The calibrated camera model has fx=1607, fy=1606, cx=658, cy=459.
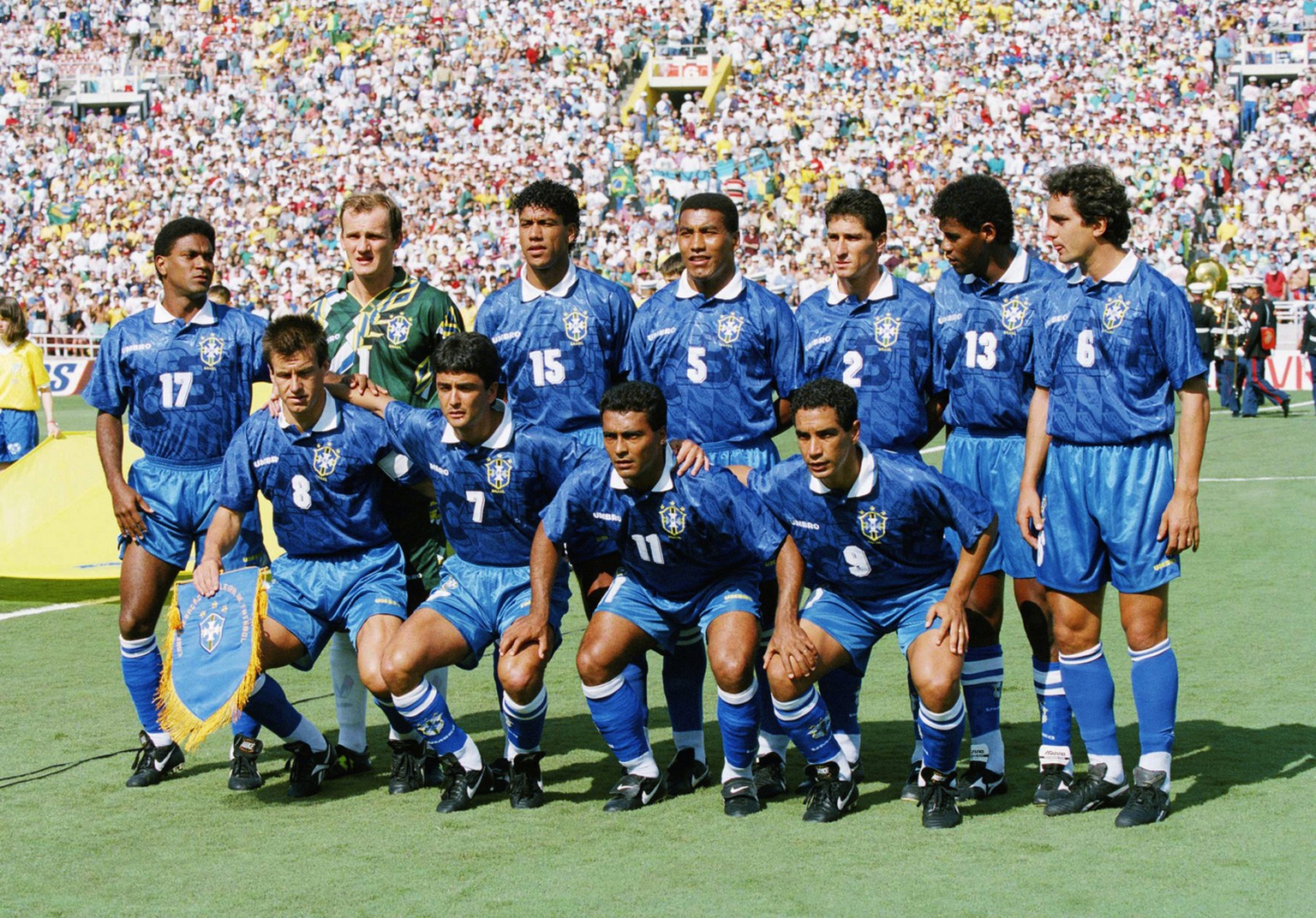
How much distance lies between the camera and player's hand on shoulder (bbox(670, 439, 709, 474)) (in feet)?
18.8

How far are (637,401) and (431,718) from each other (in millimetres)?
1423

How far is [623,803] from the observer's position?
5785 millimetres

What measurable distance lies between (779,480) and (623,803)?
1.29 meters

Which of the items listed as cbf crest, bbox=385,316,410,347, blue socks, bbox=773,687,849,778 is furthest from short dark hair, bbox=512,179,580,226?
blue socks, bbox=773,687,849,778

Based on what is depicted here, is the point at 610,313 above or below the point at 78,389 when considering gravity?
above

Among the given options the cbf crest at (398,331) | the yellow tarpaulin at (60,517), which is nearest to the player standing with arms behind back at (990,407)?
the cbf crest at (398,331)

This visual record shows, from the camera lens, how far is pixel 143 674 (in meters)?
6.66

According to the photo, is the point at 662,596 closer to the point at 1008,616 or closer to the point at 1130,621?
the point at 1130,621

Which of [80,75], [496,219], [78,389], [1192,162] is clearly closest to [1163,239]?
[1192,162]

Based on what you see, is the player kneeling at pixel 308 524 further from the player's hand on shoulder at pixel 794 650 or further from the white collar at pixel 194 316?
the player's hand on shoulder at pixel 794 650

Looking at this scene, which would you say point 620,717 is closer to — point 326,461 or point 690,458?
point 690,458

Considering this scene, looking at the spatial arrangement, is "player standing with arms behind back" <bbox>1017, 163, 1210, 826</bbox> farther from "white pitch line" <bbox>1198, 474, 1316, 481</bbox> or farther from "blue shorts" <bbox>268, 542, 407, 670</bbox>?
"white pitch line" <bbox>1198, 474, 1316, 481</bbox>

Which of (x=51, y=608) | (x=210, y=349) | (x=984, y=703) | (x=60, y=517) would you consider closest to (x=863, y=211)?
(x=984, y=703)

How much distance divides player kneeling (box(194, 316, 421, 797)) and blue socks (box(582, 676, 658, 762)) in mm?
858
